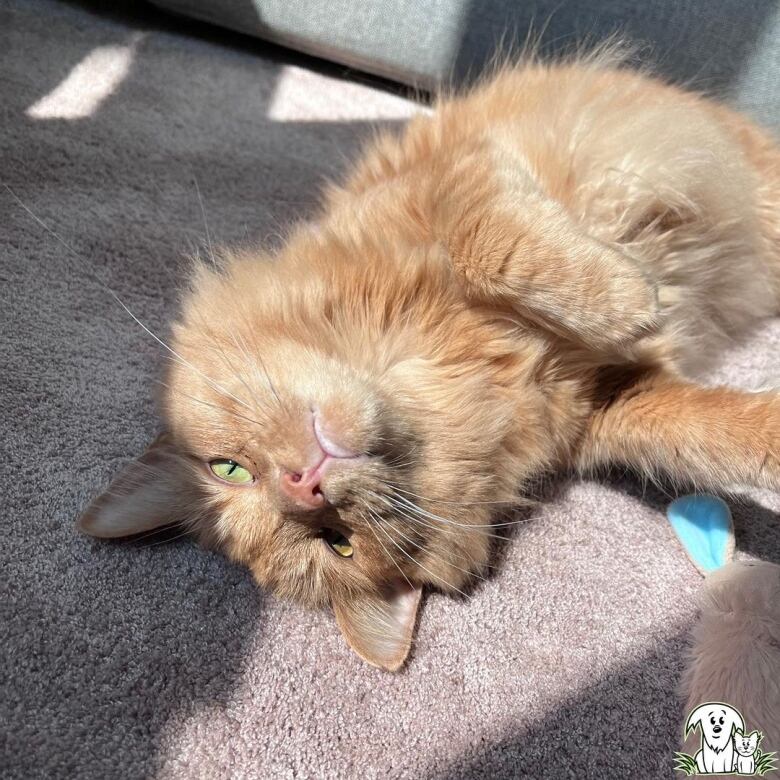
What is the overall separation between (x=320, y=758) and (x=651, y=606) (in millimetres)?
719

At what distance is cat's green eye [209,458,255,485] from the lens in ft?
4.29

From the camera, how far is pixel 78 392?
5.05ft

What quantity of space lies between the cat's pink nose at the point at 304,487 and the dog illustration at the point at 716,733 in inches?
30.3

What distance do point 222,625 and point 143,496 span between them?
1.00 feet

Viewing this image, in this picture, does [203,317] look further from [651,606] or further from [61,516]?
[651,606]

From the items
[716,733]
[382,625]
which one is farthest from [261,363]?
[716,733]

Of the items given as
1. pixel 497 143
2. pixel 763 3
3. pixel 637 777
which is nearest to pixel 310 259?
pixel 497 143

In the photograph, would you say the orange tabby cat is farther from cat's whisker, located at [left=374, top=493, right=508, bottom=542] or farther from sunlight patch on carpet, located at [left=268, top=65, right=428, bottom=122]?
sunlight patch on carpet, located at [left=268, top=65, right=428, bottom=122]

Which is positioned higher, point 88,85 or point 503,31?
point 503,31

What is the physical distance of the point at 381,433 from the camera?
1.16 m

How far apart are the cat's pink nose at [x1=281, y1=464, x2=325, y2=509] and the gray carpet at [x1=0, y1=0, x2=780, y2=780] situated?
0.36 meters

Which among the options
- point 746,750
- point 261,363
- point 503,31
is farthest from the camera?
point 503,31

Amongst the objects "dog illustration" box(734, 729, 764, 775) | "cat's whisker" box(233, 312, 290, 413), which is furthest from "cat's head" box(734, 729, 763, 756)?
"cat's whisker" box(233, 312, 290, 413)

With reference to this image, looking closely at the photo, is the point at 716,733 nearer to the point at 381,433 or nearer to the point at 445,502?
the point at 445,502
